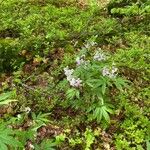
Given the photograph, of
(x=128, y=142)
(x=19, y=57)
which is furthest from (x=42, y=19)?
(x=128, y=142)

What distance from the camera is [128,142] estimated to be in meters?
4.77

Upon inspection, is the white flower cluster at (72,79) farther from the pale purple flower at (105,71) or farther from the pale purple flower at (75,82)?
the pale purple flower at (105,71)

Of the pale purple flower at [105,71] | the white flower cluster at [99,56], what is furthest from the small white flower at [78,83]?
the white flower cluster at [99,56]

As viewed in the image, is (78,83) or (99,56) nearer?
(78,83)

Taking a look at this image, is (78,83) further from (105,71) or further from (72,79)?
(105,71)

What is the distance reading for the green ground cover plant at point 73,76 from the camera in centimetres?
479

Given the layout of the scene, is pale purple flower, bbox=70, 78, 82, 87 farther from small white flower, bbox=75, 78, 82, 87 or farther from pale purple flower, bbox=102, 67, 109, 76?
pale purple flower, bbox=102, 67, 109, 76

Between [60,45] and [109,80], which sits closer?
[109,80]

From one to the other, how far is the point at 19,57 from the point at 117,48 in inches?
67.5

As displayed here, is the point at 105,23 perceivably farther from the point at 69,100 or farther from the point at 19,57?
Result: the point at 69,100

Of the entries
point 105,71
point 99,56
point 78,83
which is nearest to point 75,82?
point 78,83

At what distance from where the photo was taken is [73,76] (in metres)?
4.82

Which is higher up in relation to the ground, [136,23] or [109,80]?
[109,80]

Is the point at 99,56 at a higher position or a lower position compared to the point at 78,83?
higher
